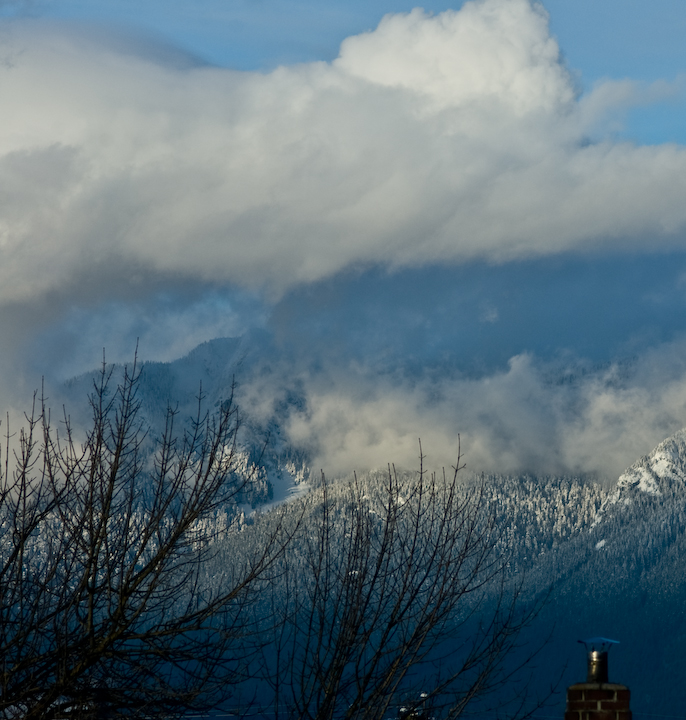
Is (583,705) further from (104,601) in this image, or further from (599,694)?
(104,601)

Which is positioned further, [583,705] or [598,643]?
[598,643]

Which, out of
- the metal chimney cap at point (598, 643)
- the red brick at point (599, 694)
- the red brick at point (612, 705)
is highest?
the metal chimney cap at point (598, 643)

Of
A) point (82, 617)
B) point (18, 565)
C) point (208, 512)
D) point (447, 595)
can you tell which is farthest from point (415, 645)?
point (18, 565)

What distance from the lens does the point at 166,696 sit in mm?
15148

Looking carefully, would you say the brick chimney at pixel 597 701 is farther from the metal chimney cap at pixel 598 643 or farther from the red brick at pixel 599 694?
the metal chimney cap at pixel 598 643

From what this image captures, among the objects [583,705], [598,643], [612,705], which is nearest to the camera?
[612,705]

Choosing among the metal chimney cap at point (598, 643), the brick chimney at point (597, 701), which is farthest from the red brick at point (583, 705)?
the metal chimney cap at point (598, 643)

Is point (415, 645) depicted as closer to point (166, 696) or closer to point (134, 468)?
point (166, 696)

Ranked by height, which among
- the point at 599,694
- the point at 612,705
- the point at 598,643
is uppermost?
the point at 598,643

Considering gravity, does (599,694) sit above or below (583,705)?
above

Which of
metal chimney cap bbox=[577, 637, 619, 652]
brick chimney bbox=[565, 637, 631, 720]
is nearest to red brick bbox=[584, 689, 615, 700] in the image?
brick chimney bbox=[565, 637, 631, 720]

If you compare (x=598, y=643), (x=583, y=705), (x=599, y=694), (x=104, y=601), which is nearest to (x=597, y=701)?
(x=599, y=694)

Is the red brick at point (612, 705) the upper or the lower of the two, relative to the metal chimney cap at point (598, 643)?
lower

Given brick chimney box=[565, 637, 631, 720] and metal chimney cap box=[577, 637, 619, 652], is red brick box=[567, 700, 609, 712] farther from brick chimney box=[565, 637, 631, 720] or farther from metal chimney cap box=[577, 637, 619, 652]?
metal chimney cap box=[577, 637, 619, 652]
